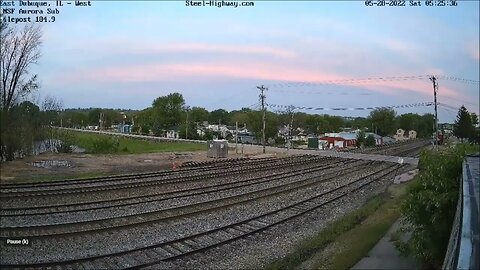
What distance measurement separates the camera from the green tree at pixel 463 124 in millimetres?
55281

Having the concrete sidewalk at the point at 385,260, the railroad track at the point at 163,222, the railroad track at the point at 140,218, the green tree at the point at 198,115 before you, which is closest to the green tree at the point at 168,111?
the green tree at the point at 198,115

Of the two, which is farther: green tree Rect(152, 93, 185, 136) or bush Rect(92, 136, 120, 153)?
green tree Rect(152, 93, 185, 136)

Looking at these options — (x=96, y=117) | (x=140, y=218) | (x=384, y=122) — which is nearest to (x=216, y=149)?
(x=140, y=218)

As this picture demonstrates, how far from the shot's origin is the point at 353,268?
9641mm

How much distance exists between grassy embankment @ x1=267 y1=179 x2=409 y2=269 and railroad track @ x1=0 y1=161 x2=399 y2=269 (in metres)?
1.64

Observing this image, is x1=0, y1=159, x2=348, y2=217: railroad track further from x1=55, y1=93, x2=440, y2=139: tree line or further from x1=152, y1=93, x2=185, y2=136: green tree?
x1=152, y1=93, x2=185, y2=136: green tree

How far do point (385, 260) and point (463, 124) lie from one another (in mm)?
55476

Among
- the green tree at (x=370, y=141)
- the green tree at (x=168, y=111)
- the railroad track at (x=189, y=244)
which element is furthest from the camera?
the green tree at (x=168, y=111)

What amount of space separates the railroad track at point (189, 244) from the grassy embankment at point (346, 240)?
1641 mm

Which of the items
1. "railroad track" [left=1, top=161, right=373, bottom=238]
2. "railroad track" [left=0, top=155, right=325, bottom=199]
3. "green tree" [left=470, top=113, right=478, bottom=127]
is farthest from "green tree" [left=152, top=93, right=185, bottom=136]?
"railroad track" [left=1, top=161, right=373, bottom=238]

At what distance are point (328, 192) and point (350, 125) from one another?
11294 cm

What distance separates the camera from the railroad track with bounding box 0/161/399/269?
9.31m

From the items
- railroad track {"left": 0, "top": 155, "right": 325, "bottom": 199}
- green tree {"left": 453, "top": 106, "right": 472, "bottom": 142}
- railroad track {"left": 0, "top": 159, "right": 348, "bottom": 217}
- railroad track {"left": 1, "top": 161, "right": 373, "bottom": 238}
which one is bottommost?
railroad track {"left": 1, "top": 161, "right": 373, "bottom": 238}

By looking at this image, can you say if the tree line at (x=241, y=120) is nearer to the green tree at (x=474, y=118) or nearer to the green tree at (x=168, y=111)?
the green tree at (x=168, y=111)
